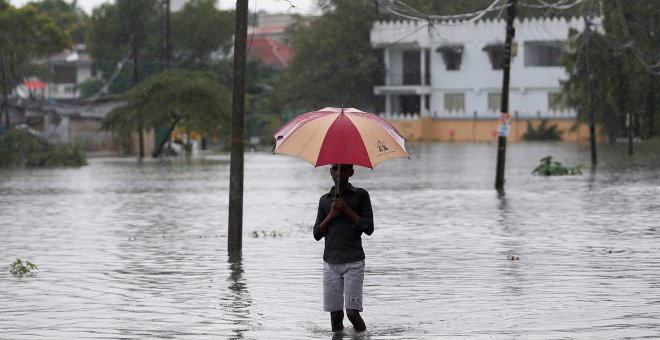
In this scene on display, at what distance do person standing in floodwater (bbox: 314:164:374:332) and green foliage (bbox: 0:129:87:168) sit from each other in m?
48.4

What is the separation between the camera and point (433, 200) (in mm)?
32125

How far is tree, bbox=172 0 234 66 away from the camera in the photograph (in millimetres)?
114000

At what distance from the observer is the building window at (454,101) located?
106338 millimetres

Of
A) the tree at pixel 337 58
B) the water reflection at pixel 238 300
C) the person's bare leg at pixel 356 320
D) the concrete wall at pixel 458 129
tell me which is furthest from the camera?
the tree at pixel 337 58

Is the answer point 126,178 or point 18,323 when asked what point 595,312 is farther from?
point 126,178

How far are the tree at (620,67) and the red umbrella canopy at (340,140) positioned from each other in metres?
45.8

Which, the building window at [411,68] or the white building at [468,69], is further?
the building window at [411,68]

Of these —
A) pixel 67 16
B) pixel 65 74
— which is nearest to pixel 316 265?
pixel 65 74

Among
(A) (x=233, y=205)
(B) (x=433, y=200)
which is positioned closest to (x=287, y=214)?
(B) (x=433, y=200)

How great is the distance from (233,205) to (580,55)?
4190 centimetres

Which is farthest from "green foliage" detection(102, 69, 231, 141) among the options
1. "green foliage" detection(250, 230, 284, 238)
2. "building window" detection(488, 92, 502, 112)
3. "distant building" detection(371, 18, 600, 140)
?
"green foliage" detection(250, 230, 284, 238)

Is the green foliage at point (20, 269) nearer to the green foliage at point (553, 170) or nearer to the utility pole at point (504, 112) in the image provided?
the utility pole at point (504, 112)

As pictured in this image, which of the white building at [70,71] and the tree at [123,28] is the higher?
the tree at [123,28]

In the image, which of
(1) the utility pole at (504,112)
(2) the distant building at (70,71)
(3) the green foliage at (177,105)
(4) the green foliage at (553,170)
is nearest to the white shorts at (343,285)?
(1) the utility pole at (504,112)
